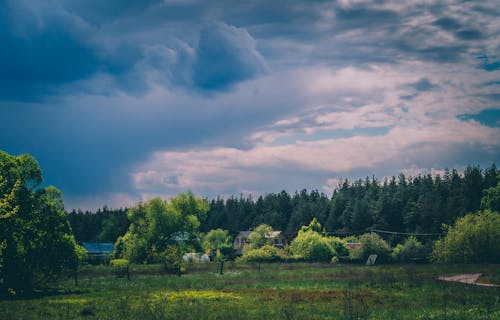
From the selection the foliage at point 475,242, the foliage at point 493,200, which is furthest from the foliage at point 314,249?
the foliage at point 493,200

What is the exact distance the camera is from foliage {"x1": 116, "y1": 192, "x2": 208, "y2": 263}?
244 feet

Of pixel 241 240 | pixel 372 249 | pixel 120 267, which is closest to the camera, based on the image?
pixel 120 267

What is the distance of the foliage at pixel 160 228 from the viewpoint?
2928 inches

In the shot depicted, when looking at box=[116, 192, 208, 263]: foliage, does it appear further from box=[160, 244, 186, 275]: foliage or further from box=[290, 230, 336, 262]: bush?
box=[290, 230, 336, 262]: bush

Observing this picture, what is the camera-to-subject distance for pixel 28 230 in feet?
127

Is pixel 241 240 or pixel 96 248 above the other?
pixel 241 240

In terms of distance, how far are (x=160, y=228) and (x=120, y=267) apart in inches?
727

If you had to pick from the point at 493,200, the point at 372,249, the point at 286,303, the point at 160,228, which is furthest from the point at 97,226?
the point at 286,303

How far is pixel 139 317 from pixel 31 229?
20.3 metres

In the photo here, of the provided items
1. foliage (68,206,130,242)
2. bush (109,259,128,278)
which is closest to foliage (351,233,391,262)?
bush (109,259,128,278)

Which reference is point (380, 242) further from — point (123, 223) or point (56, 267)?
point (123, 223)

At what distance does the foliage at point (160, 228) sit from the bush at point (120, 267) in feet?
45.8

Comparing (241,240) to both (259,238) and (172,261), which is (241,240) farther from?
(172,261)

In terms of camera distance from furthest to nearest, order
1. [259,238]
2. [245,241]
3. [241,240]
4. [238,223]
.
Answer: [238,223], [241,240], [245,241], [259,238]
